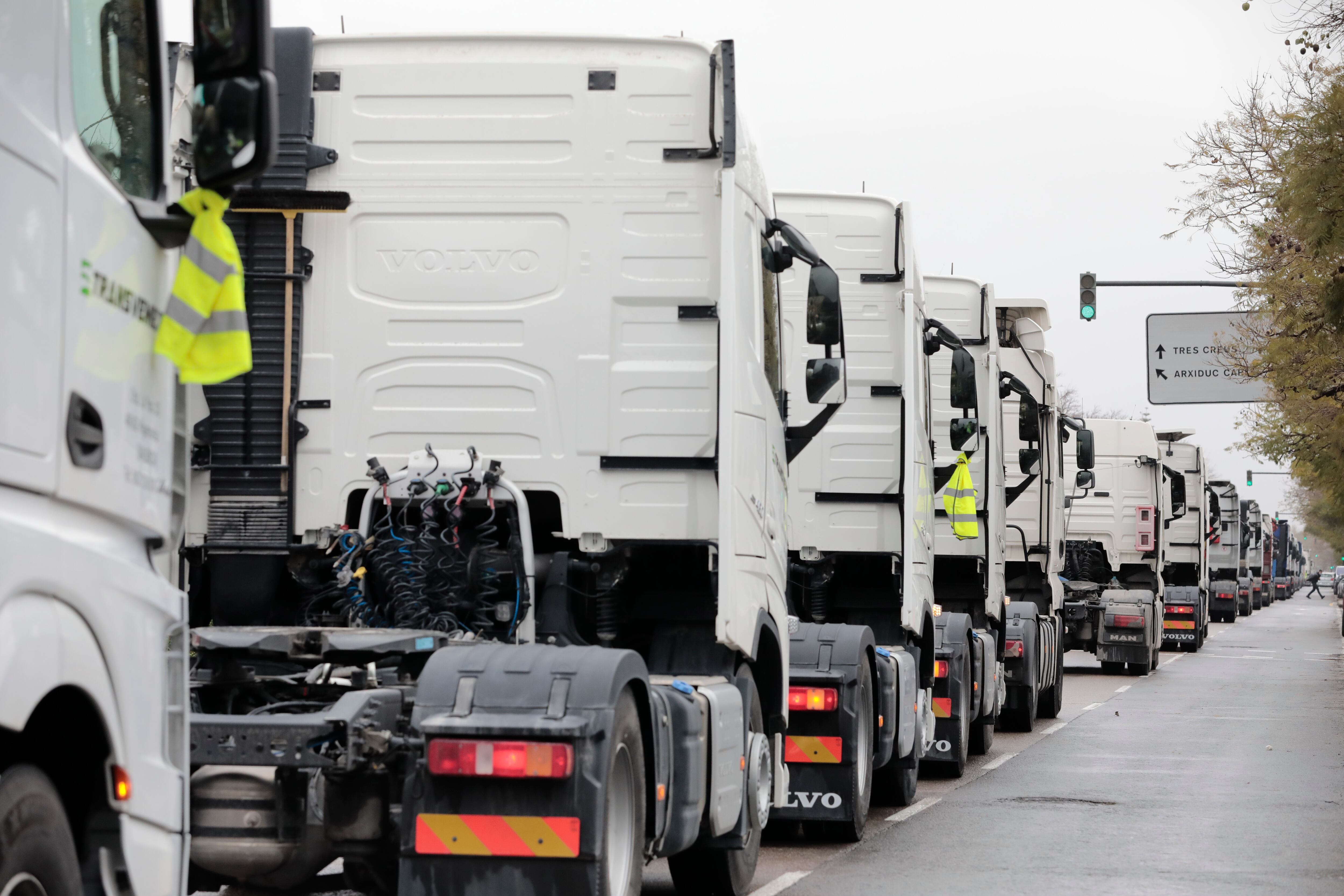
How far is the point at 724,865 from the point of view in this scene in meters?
8.42

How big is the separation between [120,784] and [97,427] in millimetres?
711

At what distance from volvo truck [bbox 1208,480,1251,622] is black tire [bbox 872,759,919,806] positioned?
139 feet

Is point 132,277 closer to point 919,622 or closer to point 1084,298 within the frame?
point 919,622

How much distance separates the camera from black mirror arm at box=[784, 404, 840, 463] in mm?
8734

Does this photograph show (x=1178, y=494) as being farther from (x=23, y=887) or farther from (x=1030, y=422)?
(x=23, y=887)

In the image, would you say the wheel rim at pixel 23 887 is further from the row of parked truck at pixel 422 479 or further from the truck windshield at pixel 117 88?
the truck windshield at pixel 117 88

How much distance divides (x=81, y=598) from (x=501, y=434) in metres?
4.16

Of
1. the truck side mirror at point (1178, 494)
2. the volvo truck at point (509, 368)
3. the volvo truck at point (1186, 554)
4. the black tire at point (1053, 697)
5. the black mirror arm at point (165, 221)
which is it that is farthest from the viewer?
the volvo truck at point (1186, 554)

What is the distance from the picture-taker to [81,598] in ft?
11.9

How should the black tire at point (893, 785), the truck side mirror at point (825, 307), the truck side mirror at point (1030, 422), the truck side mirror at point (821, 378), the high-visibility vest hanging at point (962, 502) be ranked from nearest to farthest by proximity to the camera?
the truck side mirror at point (825, 307), the truck side mirror at point (821, 378), the black tire at point (893, 785), the high-visibility vest hanging at point (962, 502), the truck side mirror at point (1030, 422)

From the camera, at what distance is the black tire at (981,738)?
656 inches

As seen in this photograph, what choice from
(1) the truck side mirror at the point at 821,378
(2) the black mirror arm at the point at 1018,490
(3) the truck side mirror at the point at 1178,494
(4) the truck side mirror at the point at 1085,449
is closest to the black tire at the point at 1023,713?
(2) the black mirror arm at the point at 1018,490

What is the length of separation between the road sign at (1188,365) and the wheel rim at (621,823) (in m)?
24.8

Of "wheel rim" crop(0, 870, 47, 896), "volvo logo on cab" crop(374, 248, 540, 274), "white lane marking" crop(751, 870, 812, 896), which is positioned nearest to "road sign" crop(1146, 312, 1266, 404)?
"white lane marking" crop(751, 870, 812, 896)
